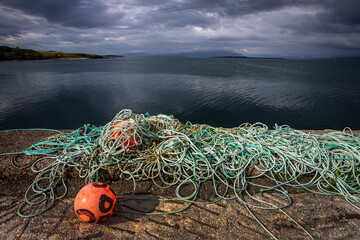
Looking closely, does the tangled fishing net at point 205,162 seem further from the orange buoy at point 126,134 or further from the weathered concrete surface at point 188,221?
the weathered concrete surface at point 188,221

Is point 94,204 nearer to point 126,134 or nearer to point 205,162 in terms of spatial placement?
Answer: point 126,134

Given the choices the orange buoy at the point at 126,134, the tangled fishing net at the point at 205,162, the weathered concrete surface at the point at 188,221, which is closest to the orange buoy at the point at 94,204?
the weathered concrete surface at the point at 188,221

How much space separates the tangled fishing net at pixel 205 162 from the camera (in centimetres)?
288

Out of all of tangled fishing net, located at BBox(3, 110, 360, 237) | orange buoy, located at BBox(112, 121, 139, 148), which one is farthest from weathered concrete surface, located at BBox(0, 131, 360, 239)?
orange buoy, located at BBox(112, 121, 139, 148)

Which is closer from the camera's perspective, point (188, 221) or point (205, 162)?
point (188, 221)

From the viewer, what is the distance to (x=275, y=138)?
363 centimetres

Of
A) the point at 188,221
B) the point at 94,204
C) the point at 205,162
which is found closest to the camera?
the point at 94,204

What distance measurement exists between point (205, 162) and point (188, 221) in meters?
0.93

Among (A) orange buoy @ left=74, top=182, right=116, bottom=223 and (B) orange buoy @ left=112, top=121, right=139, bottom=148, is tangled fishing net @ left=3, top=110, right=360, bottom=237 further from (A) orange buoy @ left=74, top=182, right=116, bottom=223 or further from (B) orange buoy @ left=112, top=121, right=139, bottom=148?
(A) orange buoy @ left=74, top=182, right=116, bottom=223

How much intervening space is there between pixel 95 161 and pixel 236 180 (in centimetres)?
233

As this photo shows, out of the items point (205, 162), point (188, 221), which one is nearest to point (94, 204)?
point (188, 221)

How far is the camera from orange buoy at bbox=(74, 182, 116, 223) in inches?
82.5

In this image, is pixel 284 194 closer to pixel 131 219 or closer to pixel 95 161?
pixel 131 219

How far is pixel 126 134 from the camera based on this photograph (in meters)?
3.11
